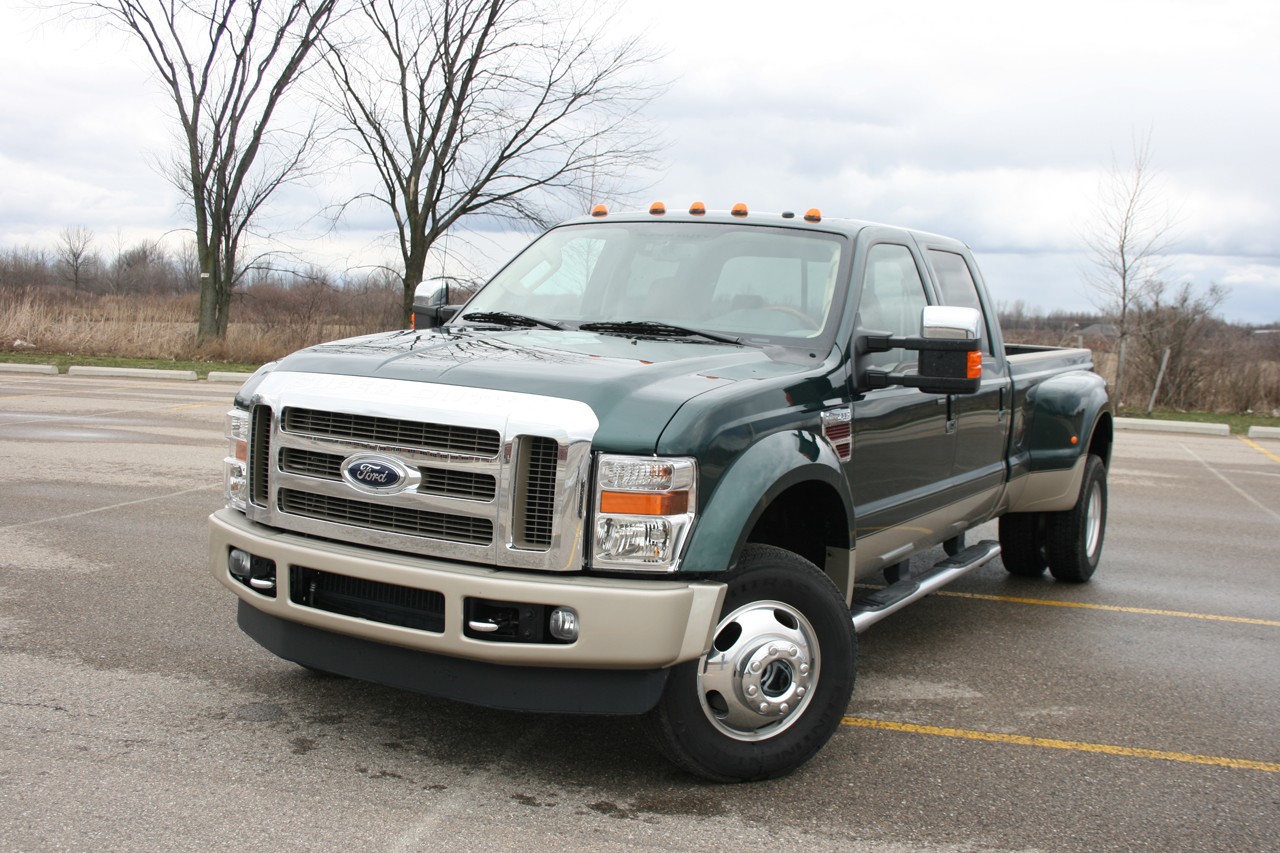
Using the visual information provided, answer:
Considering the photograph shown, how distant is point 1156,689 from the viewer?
5285 millimetres

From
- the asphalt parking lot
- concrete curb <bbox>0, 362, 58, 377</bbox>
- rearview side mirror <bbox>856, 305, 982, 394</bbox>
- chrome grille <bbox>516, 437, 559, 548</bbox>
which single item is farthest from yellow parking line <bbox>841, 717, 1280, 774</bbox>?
concrete curb <bbox>0, 362, 58, 377</bbox>

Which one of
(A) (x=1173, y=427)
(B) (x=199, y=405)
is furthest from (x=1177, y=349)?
(B) (x=199, y=405)

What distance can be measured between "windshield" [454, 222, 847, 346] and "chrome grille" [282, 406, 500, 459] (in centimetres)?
137

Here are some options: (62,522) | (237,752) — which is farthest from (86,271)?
(237,752)

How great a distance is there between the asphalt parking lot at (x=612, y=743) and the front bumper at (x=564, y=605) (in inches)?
19.3

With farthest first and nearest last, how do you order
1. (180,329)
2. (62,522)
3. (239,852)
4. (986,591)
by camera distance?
(180,329), (62,522), (986,591), (239,852)

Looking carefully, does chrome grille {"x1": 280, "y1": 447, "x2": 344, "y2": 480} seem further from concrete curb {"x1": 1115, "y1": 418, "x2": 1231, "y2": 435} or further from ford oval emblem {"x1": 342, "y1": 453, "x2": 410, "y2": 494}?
concrete curb {"x1": 1115, "y1": 418, "x2": 1231, "y2": 435}

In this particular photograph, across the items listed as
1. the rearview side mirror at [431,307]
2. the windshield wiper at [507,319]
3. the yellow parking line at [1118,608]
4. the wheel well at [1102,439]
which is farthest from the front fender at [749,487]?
the wheel well at [1102,439]

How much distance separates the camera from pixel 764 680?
12.9ft

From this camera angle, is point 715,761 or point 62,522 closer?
point 715,761

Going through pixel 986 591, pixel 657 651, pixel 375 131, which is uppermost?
pixel 375 131

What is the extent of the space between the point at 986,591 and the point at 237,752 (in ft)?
15.5

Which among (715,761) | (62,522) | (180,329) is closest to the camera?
(715,761)

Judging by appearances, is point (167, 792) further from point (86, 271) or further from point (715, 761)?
point (86, 271)
